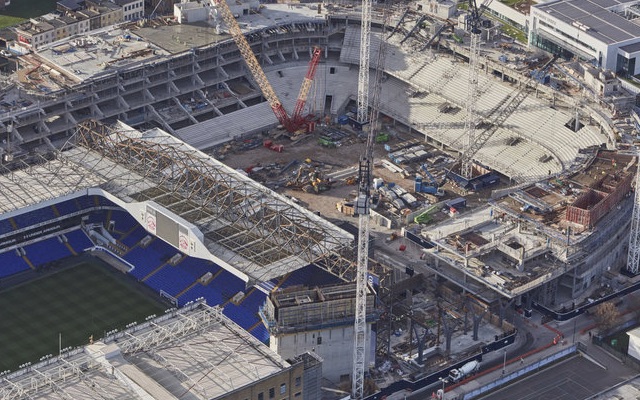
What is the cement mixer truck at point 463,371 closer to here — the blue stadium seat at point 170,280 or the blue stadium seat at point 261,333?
the blue stadium seat at point 261,333

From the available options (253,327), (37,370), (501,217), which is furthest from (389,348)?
(37,370)

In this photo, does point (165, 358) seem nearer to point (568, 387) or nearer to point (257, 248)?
point (257, 248)

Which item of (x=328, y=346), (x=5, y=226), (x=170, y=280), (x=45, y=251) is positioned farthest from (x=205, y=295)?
(x=5, y=226)

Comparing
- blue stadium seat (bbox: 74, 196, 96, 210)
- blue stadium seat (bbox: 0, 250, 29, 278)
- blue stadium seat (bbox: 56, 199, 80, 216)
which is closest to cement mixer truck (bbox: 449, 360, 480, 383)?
blue stadium seat (bbox: 74, 196, 96, 210)

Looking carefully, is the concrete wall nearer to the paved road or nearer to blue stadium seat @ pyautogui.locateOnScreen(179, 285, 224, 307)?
the paved road

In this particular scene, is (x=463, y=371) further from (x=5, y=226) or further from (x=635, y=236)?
(x=5, y=226)

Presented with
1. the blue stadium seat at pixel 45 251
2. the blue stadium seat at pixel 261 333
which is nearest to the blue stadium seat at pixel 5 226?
the blue stadium seat at pixel 45 251

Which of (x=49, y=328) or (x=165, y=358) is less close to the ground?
(x=165, y=358)
